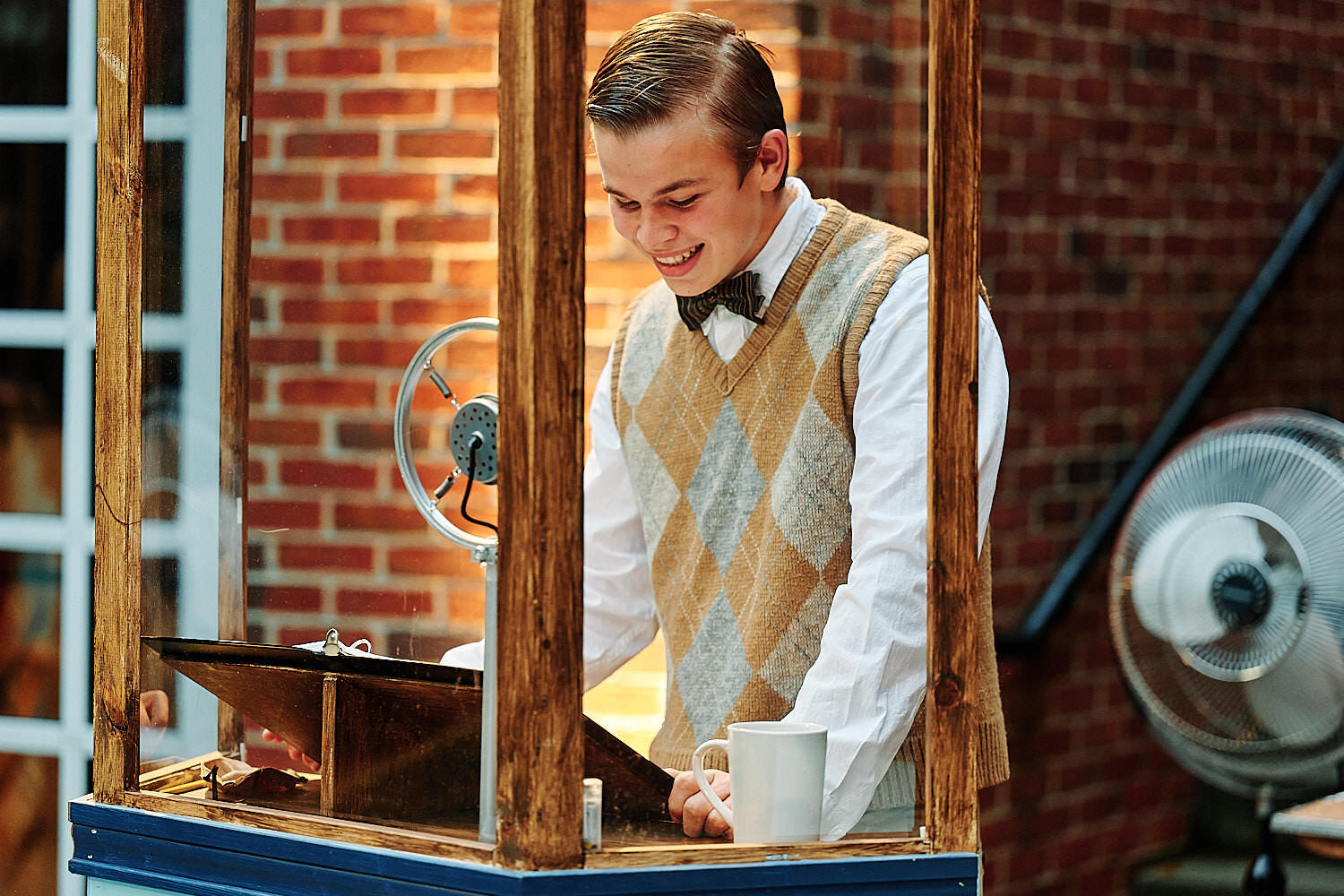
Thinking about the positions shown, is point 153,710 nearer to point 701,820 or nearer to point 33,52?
point 701,820

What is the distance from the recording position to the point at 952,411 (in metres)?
1.34

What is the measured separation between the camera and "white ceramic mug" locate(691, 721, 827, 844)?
1.30 metres

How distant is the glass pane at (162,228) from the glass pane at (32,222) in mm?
1512

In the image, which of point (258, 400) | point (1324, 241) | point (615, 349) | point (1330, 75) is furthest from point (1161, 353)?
point (258, 400)

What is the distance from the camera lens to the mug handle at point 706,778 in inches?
51.6

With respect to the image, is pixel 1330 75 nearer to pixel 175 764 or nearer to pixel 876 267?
pixel 876 267

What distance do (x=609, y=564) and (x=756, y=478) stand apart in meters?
0.17

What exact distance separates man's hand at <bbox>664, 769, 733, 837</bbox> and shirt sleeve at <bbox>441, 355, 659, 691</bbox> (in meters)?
0.12

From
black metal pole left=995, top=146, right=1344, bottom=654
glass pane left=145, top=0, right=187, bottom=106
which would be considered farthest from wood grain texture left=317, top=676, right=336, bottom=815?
black metal pole left=995, top=146, right=1344, bottom=654

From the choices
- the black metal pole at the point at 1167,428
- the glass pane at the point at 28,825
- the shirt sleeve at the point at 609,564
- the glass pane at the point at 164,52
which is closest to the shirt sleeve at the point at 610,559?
the shirt sleeve at the point at 609,564

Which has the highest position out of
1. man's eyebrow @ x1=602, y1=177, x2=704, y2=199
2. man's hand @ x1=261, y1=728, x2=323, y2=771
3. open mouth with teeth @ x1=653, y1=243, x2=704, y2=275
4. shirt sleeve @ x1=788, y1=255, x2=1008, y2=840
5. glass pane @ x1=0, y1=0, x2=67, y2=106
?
glass pane @ x1=0, y1=0, x2=67, y2=106

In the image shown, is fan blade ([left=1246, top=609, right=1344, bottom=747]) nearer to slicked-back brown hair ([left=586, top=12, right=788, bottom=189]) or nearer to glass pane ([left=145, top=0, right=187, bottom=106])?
slicked-back brown hair ([left=586, top=12, right=788, bottom=189])

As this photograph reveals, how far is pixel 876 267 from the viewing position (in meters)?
1.43

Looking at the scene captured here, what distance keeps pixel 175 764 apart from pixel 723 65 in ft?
2.87
